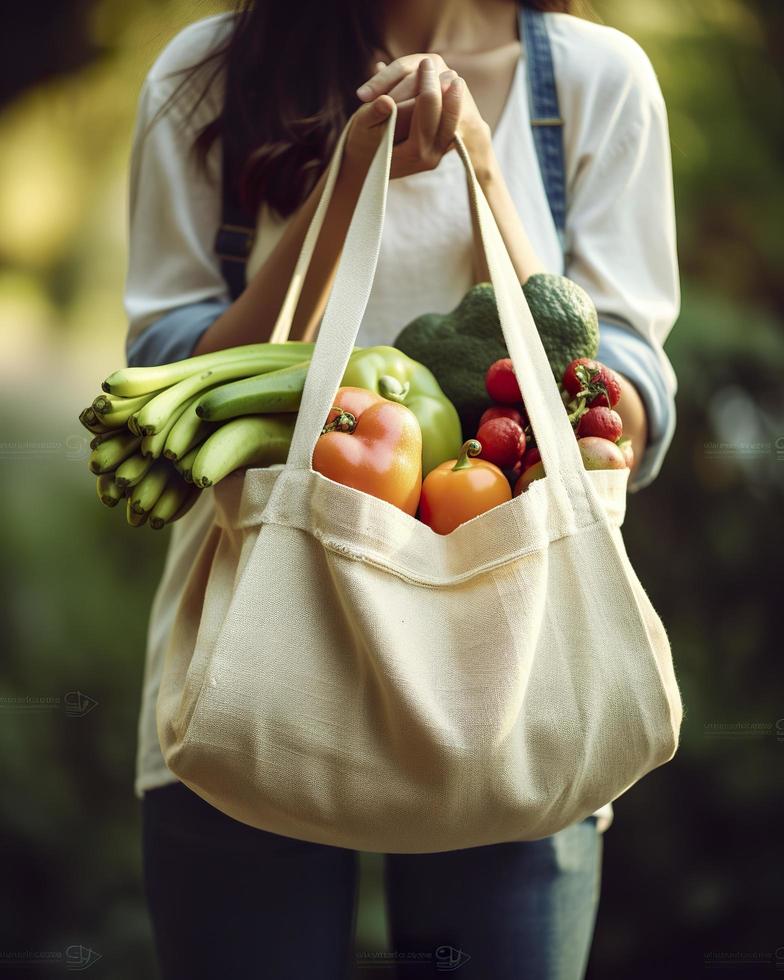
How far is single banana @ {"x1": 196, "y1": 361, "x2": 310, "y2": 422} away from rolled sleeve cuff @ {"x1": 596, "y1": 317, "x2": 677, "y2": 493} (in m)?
0.35

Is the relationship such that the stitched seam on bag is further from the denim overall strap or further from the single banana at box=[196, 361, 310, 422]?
the denim overall strap

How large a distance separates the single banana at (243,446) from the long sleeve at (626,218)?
392 mm

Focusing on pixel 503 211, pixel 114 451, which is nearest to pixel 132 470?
pixel 114 451

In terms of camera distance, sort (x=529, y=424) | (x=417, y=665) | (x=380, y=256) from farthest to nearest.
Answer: (x=380, y=256), (x=529, y=424), (x=417, y=665)

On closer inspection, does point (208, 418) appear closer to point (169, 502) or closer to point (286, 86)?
point (169, 502)

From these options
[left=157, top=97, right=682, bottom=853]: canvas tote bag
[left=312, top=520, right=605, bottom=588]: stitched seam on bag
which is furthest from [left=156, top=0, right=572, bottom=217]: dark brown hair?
[left=312, top=520, right=605, bottom=588]: stitched seam on bag

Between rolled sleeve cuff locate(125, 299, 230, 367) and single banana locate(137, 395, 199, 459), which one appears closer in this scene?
single banana locate(137, 395, 199, 459)

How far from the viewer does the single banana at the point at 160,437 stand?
2.37ft

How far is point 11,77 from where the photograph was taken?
2035 mm

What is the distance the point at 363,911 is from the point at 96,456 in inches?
64.7

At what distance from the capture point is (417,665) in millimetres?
683

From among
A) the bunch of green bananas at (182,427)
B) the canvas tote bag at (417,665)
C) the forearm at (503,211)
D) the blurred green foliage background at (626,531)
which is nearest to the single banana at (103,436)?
the bunch of green bananas at (182,427)

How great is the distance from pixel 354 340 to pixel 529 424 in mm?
161

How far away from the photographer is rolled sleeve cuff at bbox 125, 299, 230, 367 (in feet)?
3.37
